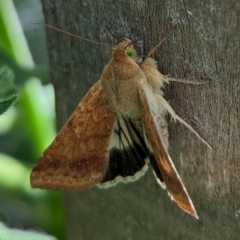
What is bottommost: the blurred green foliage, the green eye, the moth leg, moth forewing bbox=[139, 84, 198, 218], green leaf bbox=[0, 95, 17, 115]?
the blurred green foliage

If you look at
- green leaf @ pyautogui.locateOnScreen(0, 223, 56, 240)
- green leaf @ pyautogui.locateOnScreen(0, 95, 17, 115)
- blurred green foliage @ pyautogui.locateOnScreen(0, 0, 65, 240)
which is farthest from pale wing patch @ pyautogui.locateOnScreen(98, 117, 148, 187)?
blurred green foliage @ pyautogui.locateOnScreen(0, 0, 65, 240)

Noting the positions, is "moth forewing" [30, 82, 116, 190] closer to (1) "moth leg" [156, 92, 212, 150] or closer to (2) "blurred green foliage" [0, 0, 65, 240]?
(1) "moth leg" [156, 92, 212, 150]

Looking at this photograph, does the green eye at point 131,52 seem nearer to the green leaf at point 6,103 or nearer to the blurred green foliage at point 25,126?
the green leaf at point 6,103

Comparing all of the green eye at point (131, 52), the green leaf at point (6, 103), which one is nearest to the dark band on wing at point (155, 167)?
the green eye at point (131, 52)

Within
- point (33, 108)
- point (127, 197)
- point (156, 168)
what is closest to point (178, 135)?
point (156, 168)

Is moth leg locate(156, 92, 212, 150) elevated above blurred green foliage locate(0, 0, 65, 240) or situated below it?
above

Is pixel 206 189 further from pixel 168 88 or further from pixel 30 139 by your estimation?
pixel 30 139

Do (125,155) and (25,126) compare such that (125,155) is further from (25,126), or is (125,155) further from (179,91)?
(25,126)
